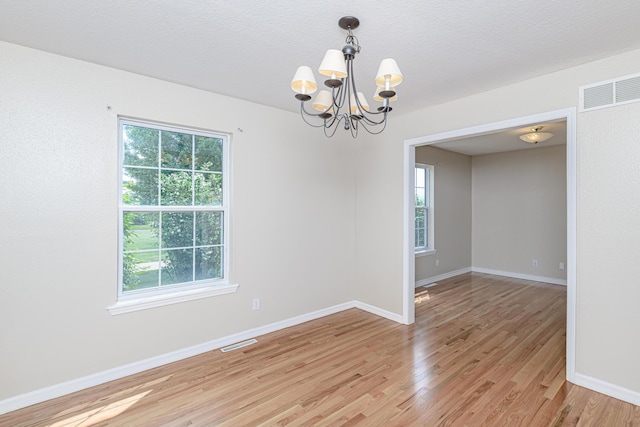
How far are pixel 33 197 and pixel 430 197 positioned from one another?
5.65m

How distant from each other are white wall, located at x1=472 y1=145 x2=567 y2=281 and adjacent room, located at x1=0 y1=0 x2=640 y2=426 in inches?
110

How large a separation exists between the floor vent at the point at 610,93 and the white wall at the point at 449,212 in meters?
3.09

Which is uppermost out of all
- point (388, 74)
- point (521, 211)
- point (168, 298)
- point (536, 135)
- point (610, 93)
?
point (536, 135)

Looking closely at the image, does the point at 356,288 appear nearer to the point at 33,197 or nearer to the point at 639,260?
the point at 639,260

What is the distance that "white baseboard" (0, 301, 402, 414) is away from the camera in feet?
7.38

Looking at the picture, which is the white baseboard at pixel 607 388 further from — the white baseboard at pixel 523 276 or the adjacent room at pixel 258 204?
the white baseboard at pixel 523 276

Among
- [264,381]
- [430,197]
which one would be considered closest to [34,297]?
[264,381]

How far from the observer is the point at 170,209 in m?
2.94

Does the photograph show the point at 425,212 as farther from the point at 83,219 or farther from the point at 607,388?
the point at 83,219

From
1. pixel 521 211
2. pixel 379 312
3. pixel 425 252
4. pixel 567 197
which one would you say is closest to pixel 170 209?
pixel 379 312

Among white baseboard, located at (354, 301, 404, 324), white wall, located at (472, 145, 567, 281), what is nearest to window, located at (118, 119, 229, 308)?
white baseboard, located at (354, 301, 404, 324)

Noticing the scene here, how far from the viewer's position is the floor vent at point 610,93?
7.37 feet

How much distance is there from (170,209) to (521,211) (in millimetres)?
6394

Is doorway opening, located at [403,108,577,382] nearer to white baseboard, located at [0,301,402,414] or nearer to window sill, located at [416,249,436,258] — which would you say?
white baseboard, located at [0,301,402,414]
